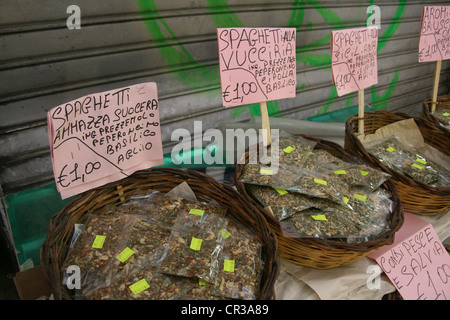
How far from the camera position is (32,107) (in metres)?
1.27

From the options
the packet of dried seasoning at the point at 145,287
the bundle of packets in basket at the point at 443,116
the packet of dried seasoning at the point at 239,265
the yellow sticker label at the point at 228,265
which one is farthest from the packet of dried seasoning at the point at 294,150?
the bundle of packets in basket at the point at 443,116

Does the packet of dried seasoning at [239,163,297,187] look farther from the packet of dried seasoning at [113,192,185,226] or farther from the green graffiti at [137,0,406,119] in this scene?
the green graffiti at [137,0,406,119]

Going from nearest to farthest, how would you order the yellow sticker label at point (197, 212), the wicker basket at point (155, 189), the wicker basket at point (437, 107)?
the wicker basket at point (155, 189) → the yellow sticker label at point (197, 212) → the wicker basket at point (437, 107)

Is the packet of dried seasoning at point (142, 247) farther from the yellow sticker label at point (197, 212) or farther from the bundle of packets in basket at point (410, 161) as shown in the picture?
the bundle of packets in basket at point (410, 161)

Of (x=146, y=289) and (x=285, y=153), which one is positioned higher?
(x=285, y=153)

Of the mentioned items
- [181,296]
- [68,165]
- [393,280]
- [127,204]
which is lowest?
[393,280]

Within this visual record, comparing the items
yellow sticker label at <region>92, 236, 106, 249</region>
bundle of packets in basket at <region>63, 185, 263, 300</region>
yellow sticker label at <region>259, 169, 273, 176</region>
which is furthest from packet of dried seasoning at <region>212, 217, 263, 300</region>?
yellow sticker label at <region>92, 236, 106, 249</region>


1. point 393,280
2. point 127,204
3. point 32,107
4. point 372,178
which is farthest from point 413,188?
point 32,107

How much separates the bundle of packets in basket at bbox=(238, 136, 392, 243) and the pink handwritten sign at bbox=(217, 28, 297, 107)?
0.24 meters

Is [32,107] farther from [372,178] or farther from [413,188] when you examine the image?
[413,188]

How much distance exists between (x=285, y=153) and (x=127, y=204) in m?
0.61

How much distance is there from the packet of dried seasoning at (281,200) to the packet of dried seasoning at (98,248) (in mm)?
414

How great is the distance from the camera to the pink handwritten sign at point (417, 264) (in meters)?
0.95

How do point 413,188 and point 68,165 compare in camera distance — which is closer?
point 68,165
